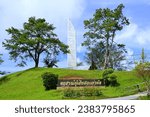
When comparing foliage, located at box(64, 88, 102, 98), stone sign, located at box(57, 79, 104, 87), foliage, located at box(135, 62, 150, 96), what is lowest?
foliage, located at box(64, 88, 102, 98)

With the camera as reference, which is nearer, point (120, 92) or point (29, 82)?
point (120, 92)

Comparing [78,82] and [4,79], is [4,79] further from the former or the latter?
[78,82]

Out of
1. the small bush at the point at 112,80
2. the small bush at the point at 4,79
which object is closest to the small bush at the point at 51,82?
the small bush at the point at 112,80

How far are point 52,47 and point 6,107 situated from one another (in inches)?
2206

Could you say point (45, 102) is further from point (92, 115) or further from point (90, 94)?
point (90, 94)

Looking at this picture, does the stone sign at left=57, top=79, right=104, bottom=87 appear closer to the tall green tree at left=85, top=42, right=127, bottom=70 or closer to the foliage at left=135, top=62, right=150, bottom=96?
the foliage at left=135, top=62, right=150, bottom=96

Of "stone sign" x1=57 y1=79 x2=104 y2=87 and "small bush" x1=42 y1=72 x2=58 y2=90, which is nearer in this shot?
"stone sign" x1=57 y1=79 x2=104 y2=87

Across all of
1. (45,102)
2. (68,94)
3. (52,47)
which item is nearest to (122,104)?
(45,102)

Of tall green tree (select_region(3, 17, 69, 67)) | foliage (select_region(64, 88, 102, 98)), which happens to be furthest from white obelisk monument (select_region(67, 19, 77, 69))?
foliage (select_region(64, 88, 102, 98))

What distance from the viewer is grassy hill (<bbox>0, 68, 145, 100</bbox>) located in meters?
39.1

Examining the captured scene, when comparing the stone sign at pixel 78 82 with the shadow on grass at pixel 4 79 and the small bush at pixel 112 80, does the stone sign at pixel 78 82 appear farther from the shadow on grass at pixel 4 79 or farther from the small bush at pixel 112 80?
the shadow on grass at pixel 4 79

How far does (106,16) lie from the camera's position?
56.3m

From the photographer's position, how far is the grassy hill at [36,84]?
39062 mm

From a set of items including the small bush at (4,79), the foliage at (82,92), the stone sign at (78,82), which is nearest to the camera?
the foliage at (82,92)
